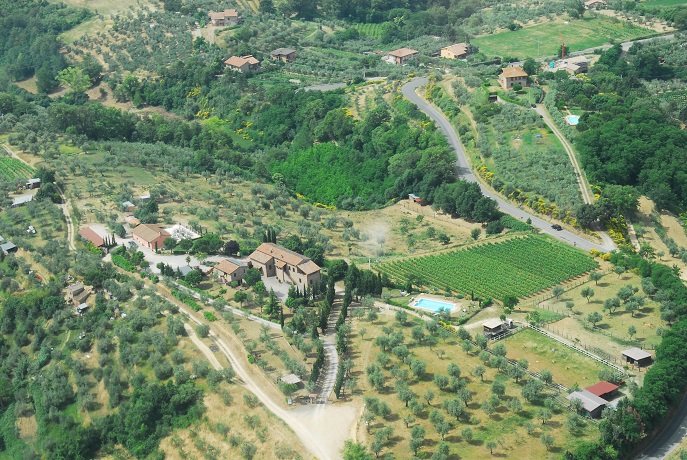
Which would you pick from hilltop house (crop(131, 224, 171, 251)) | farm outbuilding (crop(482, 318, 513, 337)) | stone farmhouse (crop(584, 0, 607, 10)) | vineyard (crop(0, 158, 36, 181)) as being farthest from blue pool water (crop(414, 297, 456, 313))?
stone farmhouse (crop(584, 0, 607, 10))

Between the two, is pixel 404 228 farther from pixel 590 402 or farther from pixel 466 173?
pixel 590 402

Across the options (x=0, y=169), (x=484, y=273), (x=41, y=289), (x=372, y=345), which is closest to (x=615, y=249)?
(x=484, y=273)

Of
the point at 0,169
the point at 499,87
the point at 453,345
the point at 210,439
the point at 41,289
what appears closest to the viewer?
the point at 210,439

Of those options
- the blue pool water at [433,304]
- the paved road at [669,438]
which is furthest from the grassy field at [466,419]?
the blue pool water at [433,304]

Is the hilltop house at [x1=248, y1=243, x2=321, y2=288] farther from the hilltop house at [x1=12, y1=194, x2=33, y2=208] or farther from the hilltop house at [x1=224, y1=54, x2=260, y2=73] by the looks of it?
the hilltop house at [x1=224, y1=54, x2=260, y2=73]

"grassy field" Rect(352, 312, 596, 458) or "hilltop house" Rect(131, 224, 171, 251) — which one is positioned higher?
"grassy field" Rect(352, 312, 596, 458)

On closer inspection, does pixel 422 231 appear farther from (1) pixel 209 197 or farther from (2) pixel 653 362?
(2) pixel 653 362
